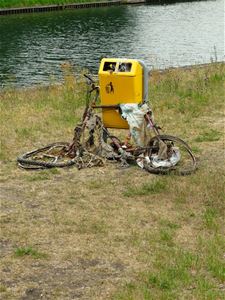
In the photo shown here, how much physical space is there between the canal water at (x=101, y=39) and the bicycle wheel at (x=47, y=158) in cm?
1208

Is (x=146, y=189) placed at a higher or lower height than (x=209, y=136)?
higher

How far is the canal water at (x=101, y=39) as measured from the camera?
29891 mm

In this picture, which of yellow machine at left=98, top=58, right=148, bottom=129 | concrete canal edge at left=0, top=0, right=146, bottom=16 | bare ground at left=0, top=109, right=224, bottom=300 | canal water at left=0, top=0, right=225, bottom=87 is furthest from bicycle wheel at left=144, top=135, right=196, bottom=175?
concrete canal edge at left=0, top=0, right=146, bottom=16

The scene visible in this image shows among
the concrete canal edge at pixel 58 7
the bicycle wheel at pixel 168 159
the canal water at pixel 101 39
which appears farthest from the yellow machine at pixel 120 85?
the concrete canal edge at pixel 58 7

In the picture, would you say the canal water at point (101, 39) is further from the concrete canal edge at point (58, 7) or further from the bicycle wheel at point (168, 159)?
the bicycle wheel at point (168, 159)

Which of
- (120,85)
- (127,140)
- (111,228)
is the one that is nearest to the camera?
(111,228)

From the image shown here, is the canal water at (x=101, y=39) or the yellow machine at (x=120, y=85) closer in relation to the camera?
the yellow machine at (x=120, y=85)

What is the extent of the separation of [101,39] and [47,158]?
3443cm

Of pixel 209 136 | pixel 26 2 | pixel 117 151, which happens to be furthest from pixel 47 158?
pixel 26 2

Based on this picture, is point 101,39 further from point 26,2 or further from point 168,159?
point 168,159

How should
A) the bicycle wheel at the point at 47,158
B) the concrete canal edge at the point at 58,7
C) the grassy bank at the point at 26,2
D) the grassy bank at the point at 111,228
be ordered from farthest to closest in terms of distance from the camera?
the grassy bank at the point at 26,2
the concrete canal edge at the point at 58,7
the bicycle wheel at the point at 47,158
the grassy bank at the point at 111,228

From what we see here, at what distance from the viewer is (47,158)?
864 cm

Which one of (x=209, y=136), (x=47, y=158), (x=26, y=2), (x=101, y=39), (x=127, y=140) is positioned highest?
(x=127, y=140)

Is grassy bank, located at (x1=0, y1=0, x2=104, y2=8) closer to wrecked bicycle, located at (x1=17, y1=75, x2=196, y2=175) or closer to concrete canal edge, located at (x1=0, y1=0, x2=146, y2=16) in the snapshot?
concrete canal edge, located at (x1=0, y1=0, x2=146, y2=16)
